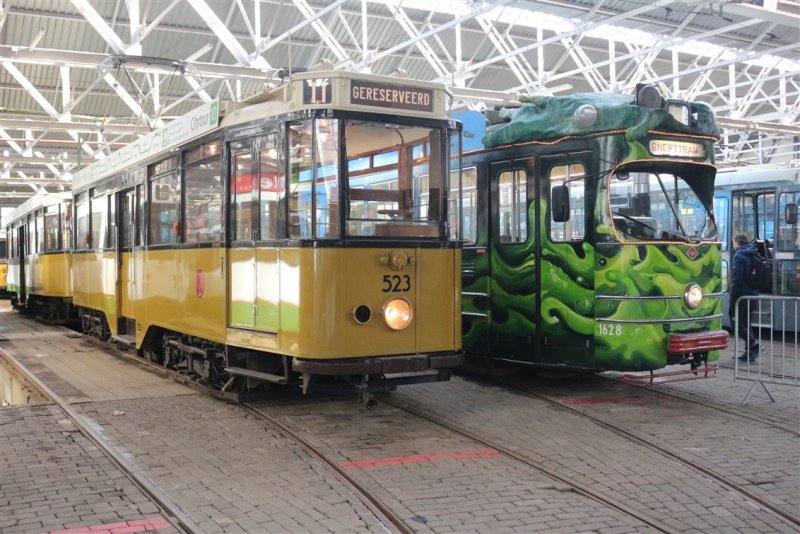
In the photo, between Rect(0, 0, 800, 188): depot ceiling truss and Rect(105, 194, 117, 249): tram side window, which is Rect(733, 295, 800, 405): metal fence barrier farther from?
Rect(105, 194, 117, 249): tram side window

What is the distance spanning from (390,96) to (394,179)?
0.78 m

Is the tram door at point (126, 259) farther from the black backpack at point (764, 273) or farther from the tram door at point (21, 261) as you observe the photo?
the tram door at point (21, 261)

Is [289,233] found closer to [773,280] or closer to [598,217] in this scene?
[598,217]

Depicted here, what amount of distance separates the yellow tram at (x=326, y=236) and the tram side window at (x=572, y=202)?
1218 mm

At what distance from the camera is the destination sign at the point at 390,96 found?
7688mm

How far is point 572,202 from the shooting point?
30.2 feet

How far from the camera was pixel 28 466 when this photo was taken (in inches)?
251

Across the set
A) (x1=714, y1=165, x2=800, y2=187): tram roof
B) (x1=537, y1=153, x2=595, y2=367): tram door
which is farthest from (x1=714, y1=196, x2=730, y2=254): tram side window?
(x1=537, y1=153, x2=595, y2=367): tram door

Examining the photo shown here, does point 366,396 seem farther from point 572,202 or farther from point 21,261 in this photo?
point 21,261

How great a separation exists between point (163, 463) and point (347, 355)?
1.84 m

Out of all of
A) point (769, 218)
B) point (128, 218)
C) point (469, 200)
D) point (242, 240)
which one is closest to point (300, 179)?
point (242, 240)

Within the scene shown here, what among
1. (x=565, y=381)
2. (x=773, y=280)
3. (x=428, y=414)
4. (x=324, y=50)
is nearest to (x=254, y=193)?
(x=428, y=414)

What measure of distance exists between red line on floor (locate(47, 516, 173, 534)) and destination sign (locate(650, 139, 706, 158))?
625cm

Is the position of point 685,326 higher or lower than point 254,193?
lower
